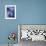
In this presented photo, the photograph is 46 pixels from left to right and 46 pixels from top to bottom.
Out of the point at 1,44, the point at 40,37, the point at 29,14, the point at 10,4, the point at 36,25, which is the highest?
the point at 10,4

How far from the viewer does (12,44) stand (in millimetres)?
3477

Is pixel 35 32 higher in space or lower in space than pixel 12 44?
higher

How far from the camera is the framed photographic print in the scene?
359cm

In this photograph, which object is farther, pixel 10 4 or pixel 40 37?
pixel 10 4

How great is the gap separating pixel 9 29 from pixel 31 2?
1002 mm

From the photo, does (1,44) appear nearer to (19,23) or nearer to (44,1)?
(19,23)

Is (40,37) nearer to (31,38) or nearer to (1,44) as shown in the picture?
(31,38)

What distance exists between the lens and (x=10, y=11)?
11.8 ft

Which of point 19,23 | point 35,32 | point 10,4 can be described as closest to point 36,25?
point 35,32

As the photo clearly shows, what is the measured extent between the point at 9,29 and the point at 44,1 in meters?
1.29

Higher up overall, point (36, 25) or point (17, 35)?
point (36, 25)

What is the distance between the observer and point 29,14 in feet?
11.8

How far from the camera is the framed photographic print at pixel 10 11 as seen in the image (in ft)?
11.8

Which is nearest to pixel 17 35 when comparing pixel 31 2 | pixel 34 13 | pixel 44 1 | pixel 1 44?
pixel 1 44
